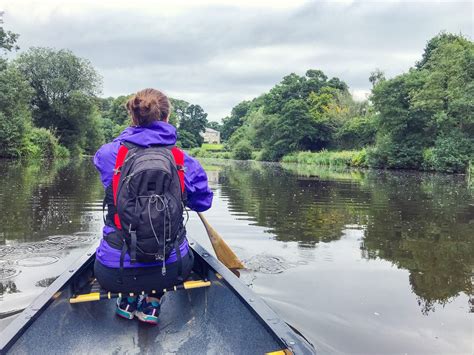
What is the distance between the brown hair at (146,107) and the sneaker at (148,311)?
1231 mm

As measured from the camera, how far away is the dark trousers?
2701 mm

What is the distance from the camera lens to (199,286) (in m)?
3.19

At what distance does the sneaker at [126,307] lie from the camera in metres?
3.01

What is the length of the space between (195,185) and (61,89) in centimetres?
4182

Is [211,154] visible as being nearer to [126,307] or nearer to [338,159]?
[338,159]

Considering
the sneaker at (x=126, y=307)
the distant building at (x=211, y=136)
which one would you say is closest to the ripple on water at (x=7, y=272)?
the sneaker at (x=126, y=307)

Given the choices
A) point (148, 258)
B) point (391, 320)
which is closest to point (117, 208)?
point (148, 258)

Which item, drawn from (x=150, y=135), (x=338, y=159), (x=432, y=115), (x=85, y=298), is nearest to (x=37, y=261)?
(x=85, y=298)

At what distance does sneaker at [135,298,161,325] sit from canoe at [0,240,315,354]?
13 centimetres

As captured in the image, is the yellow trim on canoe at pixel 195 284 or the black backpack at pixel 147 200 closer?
the black backpack at pixel 147 200

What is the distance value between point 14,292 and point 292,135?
50.0 meters

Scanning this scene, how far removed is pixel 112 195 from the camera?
264cm

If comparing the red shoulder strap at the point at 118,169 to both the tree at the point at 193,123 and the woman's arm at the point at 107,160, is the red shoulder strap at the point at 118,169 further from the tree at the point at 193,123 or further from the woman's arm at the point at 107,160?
the tree at the point at 193,123

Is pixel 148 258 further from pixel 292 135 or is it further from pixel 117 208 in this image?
pixel 292 135
